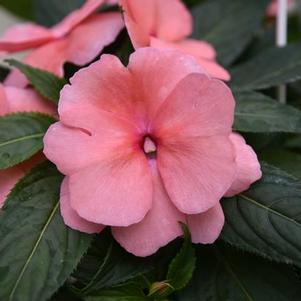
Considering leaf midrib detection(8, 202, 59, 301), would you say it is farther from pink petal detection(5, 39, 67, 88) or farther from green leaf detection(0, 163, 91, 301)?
pink petal detection(5, 39, 67, 88)

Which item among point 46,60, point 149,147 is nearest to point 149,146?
point 149,147

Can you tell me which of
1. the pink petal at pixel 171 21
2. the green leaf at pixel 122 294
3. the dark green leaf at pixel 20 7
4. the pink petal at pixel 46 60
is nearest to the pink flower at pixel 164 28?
the pink petal at pixel 171 21

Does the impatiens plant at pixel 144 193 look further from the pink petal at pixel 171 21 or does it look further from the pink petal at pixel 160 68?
the pink petal at pixel 171 21

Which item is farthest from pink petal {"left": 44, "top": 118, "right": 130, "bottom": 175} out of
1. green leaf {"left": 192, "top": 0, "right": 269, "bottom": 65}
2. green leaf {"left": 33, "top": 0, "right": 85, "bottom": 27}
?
green leaf {"left": 33, "top": 0, "right": 85, "bottom": 27}

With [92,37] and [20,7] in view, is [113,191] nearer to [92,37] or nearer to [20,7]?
[92,37]

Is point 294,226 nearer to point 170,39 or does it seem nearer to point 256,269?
point 256,269

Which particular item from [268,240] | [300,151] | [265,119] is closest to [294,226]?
[268,240]
